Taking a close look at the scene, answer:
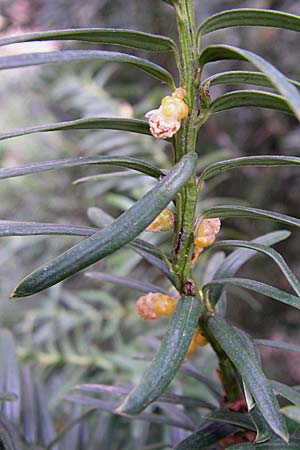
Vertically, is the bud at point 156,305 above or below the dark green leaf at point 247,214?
below

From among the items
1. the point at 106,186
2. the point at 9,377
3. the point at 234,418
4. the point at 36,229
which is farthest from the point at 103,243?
the point at 106,186

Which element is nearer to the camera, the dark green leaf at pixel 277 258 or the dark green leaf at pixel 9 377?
the dark green leaf at pixel 277 258

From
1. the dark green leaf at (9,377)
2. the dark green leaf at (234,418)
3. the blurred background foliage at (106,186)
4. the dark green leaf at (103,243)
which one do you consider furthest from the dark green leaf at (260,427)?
the blurred background foliage at (106,186)

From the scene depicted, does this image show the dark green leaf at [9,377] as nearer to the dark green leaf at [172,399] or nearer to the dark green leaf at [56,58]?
the dark green leaf at [172,399]

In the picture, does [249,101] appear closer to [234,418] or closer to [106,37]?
[106,37]

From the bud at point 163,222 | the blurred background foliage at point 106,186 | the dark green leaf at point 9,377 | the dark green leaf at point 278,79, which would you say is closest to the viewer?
the dark green leaf at point 278,79

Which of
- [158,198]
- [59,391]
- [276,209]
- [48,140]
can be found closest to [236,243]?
[158,198]

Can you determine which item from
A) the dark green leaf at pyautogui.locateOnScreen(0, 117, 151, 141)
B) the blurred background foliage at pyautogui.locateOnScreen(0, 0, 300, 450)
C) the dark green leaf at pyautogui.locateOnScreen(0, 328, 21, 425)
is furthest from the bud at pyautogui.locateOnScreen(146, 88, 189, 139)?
the blurred background foliage at pyautogui.locateOnScreen(0, 0, 300, 450)

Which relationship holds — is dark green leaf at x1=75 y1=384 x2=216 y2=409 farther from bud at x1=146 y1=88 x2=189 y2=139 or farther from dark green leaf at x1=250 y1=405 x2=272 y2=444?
bud at x1=146 y1=88 x2=189 y2=139
